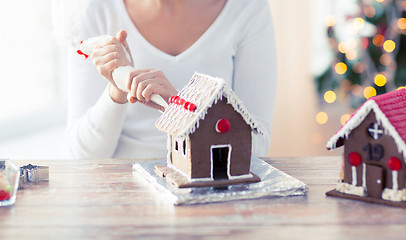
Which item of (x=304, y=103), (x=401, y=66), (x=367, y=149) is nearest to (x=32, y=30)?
(x=304, y=103)

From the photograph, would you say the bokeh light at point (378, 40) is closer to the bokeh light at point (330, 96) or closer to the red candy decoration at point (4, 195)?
the bokeh light at point (330, 96)

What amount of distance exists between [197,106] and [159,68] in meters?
0.69

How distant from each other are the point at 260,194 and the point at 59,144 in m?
2.53

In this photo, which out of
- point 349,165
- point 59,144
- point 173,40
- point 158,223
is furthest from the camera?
point 59,144

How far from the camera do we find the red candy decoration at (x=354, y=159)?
90 cm

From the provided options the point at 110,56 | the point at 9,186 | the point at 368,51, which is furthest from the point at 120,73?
the point at 368,51

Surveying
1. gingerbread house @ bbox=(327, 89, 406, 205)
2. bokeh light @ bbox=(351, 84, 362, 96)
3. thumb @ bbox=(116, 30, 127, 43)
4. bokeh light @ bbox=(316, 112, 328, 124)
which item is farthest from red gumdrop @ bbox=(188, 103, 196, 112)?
bokeh light @ bbox=(316, 112, 328, 124)

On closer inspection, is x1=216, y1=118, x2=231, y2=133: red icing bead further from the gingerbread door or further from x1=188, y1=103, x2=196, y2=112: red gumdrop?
the gingerbread door

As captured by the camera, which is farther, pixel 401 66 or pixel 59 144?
pixel 59 144

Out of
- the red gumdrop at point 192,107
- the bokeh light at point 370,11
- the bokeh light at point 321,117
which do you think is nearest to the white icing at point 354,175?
the red gumdrop at point 192,107

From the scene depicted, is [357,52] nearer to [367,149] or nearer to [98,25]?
[98,25]

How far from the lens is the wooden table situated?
0.77m

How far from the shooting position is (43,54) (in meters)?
3.40

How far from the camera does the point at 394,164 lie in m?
0.85
